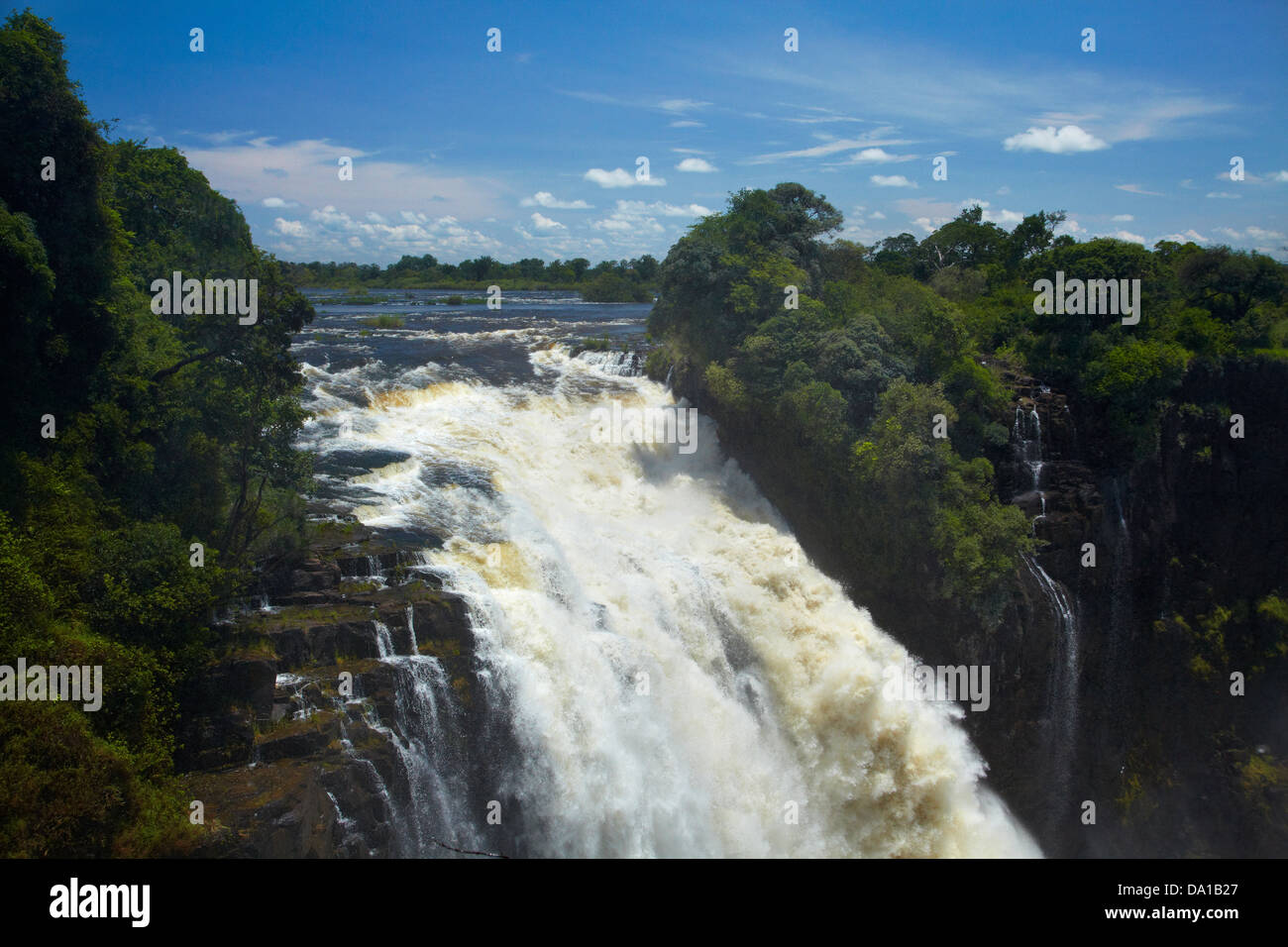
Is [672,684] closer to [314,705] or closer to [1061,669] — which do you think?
[314,705]

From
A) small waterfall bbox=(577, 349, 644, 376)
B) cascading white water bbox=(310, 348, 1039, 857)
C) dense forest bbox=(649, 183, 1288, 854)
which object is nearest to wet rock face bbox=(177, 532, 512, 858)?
cascading white water bbox=(310, 348, 1039, 857)

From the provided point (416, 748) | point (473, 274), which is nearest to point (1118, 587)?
point (416, 748)

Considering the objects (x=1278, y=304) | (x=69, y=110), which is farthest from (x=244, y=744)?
(x=1278, y=304)

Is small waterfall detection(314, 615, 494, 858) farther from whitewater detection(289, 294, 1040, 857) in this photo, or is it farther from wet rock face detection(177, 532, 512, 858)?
whitewater detection(289, 294, 1040, 857)

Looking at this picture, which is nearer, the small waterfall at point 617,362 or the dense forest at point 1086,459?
the dense forest at point 1086,459

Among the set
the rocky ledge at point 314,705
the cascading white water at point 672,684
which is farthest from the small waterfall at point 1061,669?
the rocky ledge at point 314,705

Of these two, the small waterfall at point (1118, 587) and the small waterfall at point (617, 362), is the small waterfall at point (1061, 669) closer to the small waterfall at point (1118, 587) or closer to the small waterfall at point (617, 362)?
the small waterfall at point (1118, 587)

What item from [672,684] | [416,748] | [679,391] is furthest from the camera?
[679,391]
